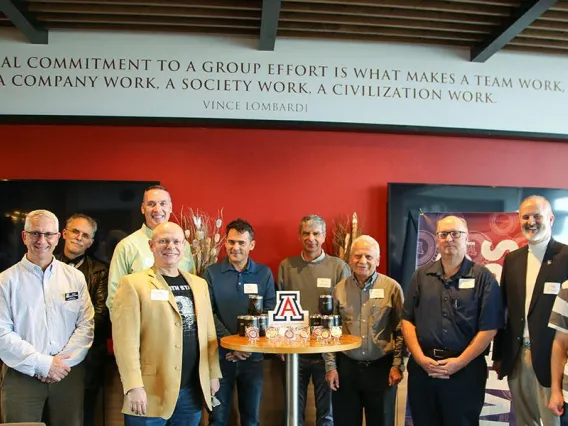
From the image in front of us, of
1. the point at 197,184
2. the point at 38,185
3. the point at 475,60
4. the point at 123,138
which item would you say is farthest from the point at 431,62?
the point at 38,185

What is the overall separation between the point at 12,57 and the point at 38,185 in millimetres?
1197

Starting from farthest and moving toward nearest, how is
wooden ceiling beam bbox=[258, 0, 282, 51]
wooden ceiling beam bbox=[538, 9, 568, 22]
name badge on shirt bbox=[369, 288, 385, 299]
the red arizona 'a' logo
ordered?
wooden ceiling beam bbox=[538, 9, 568, 22] < wooden ceiling beam bbox=[258, 0, 282, 51] < name badge on shirt bbox=[369, 288, 385, 299] < the red arizona 'a' logo

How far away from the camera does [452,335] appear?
3.17m

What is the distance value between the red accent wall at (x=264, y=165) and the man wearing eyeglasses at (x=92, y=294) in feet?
3.74

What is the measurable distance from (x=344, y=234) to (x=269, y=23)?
1.94 metres

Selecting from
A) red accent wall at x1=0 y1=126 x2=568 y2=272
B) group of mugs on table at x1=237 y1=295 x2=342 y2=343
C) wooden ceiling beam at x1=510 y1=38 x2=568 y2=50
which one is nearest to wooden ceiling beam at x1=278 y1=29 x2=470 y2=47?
wooden ceiling beam at x1=510 y1=38 x2=568 y2=50

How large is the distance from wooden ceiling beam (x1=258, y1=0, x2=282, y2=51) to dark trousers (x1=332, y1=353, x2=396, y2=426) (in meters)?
2.68

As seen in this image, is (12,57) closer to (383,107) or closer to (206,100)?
(206,100)

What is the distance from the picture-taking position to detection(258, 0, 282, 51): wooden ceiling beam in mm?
4234

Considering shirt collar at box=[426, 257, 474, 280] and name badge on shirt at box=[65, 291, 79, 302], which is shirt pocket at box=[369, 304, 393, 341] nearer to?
shirt collar at box=[426, 257, 474, 280]

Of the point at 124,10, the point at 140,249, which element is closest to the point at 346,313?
the point at 140,249

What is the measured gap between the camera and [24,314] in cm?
303

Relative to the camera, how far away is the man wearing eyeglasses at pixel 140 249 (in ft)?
11.9

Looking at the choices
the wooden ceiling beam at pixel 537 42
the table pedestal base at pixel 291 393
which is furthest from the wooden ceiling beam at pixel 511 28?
the table pedestal base at pixel 291 393
